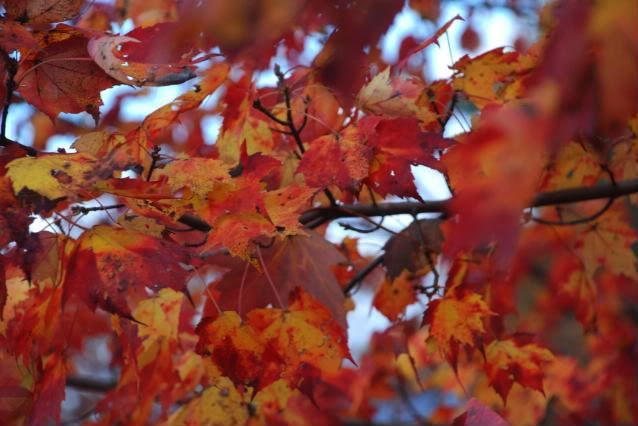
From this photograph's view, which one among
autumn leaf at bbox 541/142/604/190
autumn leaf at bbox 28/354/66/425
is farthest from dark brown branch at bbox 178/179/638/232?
autumn leaf at bbox 28/354/66/425

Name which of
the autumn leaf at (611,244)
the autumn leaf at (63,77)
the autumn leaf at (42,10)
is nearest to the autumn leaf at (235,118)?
the autumn leaf at (63,77)

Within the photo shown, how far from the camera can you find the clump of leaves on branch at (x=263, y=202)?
73 centimetres

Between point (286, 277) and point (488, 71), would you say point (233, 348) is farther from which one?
point (488, 71)

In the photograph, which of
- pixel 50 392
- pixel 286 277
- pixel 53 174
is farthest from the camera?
pixel 286 277

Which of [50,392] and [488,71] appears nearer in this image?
[50,392]

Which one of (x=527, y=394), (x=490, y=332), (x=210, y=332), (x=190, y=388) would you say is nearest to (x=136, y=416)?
(x=190, y=388)

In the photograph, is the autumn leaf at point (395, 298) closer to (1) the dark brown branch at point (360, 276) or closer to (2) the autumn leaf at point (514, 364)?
(1) the dark brown branch at point (360, 276)

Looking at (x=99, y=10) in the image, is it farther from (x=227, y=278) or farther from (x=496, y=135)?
(x=496, y=135)

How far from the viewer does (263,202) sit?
4.21 feet

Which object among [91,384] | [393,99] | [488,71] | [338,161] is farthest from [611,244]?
[91,384]

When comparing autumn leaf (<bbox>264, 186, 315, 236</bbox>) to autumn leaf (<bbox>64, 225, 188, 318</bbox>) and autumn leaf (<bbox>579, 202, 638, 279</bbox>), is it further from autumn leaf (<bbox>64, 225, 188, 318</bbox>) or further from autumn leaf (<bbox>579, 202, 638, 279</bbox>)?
autumn leaf (<bbox>579, 202, 638, 279</bbox>)

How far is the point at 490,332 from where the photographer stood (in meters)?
1.70

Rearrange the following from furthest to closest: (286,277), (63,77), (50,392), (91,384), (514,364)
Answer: (91,384) < (514,364) < (286,277) < (50,392) < (63,77)

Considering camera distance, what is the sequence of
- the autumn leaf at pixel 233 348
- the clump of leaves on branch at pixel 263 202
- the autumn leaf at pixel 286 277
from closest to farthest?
1. the clump of leaves on branch at pixel 263 202
2. the autumn leaf at pixel 233 348
3. the autumn leaf at pixel 286 277
